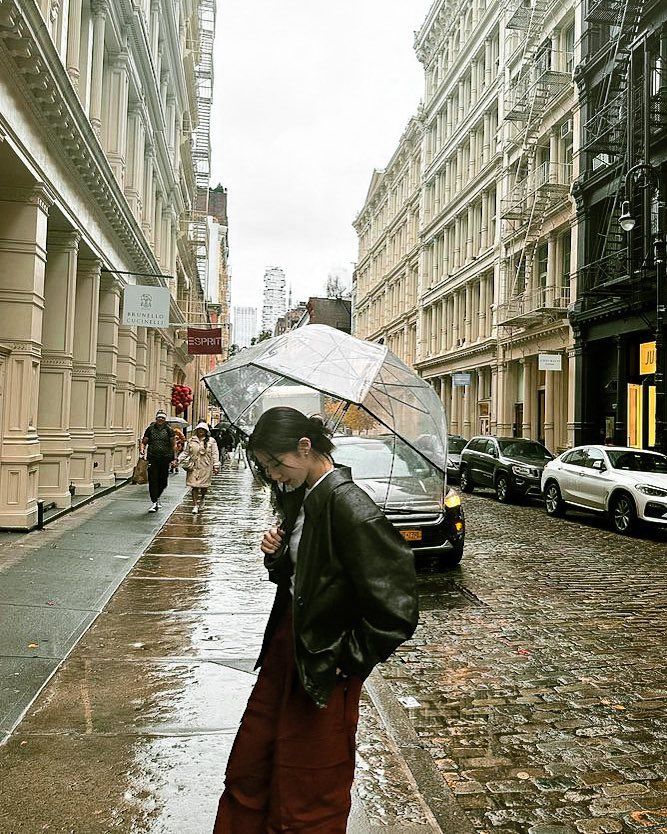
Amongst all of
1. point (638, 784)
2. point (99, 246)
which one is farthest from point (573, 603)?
point (99, 246)

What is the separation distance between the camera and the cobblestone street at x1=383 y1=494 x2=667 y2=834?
12.9ft

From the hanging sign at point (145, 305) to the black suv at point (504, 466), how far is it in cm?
972

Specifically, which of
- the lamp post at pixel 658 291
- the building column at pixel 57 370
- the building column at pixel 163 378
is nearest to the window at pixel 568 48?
the lamp post at pixel 658 291

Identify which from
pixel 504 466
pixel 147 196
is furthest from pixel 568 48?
pixel 504 466

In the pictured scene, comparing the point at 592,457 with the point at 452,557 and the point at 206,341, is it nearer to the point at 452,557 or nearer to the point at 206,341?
the point at 452,557

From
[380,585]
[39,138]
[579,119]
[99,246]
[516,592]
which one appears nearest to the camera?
[380,585]

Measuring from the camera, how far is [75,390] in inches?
631

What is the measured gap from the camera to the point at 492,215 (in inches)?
1464

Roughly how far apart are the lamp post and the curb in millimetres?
16601

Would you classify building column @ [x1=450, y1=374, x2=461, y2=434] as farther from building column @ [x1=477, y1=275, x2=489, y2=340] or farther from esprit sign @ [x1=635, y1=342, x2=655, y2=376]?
esprit sign @ [x1=635, y1=342, x2=655, y2=376]

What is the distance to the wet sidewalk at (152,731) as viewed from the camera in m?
3.58

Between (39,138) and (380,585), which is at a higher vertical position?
(39,138)

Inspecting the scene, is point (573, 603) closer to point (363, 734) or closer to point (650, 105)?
point (363, 734)

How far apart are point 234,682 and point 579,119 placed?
27.3m
